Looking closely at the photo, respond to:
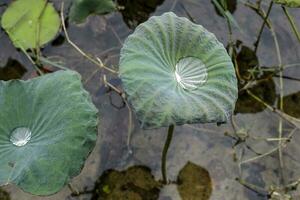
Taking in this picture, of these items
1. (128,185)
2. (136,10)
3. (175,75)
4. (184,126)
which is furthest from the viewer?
Answer: (136,10)

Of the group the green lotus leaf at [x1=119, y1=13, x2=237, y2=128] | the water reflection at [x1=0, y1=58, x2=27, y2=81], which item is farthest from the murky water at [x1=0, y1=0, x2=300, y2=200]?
the green lotus leaf at [x1=119, y1=13, x2=237, y2=128]

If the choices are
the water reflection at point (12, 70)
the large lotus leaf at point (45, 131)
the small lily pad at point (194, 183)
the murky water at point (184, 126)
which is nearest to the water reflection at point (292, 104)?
the murky water at point (184, 126)

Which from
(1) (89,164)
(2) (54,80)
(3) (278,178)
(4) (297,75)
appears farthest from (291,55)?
(2) (54,80)

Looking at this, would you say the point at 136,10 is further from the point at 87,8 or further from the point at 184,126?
the point at 184,126

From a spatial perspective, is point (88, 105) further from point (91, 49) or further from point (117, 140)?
point (91, 49)

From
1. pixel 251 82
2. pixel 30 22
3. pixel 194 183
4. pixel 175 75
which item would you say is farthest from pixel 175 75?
pixel 30 22

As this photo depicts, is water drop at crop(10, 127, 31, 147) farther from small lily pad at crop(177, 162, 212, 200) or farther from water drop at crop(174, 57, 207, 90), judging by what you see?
small lily pad at crop(177, 162, 212, 200)
